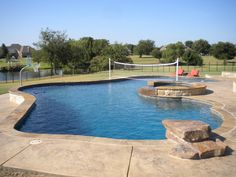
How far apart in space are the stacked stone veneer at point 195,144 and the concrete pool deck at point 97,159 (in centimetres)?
12

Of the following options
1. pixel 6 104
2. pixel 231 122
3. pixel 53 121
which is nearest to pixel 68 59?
pixel 6 104

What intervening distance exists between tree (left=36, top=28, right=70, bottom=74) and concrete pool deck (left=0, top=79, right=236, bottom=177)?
1087 inches

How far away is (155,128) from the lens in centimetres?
820

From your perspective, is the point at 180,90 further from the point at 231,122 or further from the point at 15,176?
the point at 15,176

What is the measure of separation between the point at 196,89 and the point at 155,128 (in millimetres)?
5988

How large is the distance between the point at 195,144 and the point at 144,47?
82753 mm

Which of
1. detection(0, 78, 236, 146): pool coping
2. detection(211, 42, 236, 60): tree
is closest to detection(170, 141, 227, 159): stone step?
detection(0, 78, 236, 146): pool coping

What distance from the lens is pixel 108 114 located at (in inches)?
392

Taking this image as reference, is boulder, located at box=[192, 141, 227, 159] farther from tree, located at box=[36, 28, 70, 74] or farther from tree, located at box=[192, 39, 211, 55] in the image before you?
tree, located at box=[192, 39, 211, 55]

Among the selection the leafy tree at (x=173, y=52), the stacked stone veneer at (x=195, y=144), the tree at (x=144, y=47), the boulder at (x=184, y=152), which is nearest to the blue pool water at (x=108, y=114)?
the stacked stone veneer at (x=195, y=144)

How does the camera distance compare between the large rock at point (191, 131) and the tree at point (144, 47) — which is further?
the tree at point (144, 47)

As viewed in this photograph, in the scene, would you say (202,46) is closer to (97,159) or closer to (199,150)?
(199,150)

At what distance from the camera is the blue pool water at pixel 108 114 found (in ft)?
26.1

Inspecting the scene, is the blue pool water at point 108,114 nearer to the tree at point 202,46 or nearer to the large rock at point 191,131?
the large rock at point 191,131
